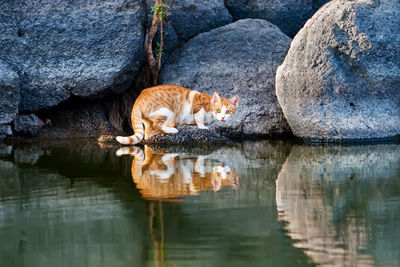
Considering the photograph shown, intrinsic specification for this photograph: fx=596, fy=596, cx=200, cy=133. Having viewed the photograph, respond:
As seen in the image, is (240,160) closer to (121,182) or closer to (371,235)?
(121,182)

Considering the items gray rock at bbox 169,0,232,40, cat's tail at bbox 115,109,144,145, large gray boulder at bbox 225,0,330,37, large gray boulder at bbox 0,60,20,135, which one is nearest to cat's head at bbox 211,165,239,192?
cat's tail at bbox 115,109,144,145

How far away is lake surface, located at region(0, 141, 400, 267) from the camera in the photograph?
335 cm

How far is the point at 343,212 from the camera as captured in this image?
4211 mm

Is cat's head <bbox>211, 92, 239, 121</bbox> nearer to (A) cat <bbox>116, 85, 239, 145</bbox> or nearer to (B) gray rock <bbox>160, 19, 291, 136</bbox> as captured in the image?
(A) cat <bbox>116, 85, 239, 145</bbox>

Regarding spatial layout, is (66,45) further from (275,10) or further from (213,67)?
(275,10)

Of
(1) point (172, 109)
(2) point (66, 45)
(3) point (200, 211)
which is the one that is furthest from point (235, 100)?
(3) point (200, 211)

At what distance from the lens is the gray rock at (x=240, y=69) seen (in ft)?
33.1

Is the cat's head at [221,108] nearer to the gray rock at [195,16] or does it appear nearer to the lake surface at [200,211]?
the lake surface at [200,211]

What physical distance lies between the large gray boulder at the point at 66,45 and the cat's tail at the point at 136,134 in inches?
51.1

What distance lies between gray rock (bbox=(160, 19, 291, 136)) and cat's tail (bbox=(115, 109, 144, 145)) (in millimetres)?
1672

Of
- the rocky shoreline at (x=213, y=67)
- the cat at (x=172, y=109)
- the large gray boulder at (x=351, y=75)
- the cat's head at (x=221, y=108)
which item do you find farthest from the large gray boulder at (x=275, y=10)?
the cat's head at (x=221, y=108)

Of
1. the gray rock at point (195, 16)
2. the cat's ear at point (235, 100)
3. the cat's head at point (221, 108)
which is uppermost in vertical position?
the gray rock at point (195, 16)

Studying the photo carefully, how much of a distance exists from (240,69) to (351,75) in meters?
2.12

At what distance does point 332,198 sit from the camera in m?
4.69
